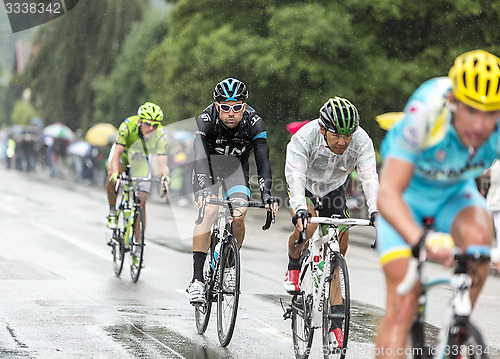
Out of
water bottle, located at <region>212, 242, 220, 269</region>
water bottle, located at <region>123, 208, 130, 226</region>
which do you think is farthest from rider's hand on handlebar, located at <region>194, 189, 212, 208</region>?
water bottle, located at <region>123, 208, 130, 226</region>

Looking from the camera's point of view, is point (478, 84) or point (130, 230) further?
point (130, 230)

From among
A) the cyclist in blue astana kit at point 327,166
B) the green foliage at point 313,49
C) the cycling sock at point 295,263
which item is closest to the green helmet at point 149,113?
the cyclist in blue astana kit at point 327,166

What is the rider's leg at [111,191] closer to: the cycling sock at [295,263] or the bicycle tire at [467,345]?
the cycling sock at [295,263]

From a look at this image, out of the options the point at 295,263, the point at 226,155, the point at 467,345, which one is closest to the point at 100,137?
the point at 226,155

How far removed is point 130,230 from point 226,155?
364 cm

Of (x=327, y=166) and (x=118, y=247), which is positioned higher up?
(x=327, y=166)

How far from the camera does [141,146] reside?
1081 cm

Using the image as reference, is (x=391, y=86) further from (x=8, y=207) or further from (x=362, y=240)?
(x=8, y=207)

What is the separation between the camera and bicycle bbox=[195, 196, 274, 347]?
6.86 metres

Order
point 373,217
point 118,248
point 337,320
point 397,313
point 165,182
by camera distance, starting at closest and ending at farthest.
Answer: point 397,313, point 337,320, point 373,217, point 165,182, point 118,248

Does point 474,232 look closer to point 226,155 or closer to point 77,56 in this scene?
point 226,155

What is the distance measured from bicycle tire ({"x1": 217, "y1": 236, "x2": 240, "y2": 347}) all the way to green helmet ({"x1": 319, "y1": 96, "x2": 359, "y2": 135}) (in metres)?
1.36

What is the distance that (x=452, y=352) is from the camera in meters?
4.01

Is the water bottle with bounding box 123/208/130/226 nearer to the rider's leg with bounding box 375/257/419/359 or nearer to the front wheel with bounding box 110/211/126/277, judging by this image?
the front wheel with bounding box 110/211/126/277
